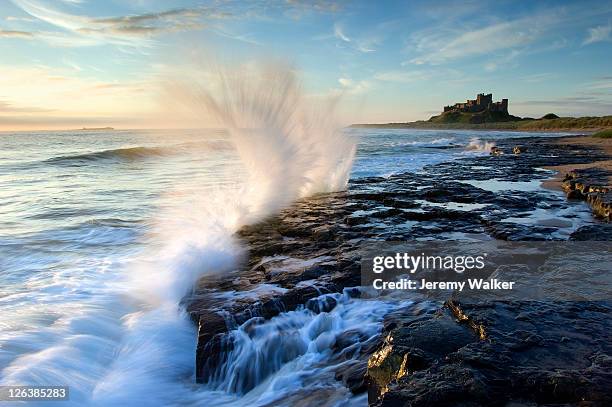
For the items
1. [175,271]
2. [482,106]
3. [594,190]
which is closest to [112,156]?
[175,271]

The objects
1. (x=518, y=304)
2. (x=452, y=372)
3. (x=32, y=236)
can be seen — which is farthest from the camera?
(x=32, y=236)

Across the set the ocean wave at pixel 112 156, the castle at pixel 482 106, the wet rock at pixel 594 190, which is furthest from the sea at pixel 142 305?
the castle at pixel 482 106

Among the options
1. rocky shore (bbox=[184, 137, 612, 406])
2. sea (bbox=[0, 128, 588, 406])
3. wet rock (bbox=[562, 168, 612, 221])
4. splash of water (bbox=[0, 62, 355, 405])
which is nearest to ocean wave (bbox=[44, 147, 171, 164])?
sea (bbox=[0, 128, 588, 406])

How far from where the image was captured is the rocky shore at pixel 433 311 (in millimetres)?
2996

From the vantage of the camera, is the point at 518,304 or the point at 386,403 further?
the point at 518,304

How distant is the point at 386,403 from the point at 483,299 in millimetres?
2586

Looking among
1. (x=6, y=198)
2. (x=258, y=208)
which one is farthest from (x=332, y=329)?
(x=6, y=198)

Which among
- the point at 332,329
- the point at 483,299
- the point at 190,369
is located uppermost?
the point at 483,299

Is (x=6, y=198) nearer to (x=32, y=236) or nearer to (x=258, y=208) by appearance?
(x=32, y=236)

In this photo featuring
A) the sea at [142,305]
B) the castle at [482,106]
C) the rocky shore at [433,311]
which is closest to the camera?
the rocky shore at [433,311]

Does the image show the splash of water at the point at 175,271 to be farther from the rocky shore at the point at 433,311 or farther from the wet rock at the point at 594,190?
the wet rock at the point at 594,190

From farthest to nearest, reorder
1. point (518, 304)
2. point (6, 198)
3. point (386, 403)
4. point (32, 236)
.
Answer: point (6, 198), point (32, 236), point (518, 304), point (386, 403)

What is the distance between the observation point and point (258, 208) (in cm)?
1112

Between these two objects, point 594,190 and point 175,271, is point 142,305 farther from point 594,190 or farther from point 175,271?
point 594,190
